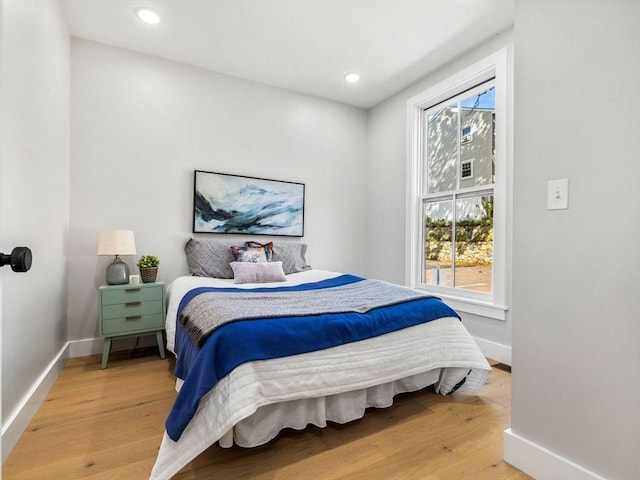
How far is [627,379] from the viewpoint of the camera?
128cm

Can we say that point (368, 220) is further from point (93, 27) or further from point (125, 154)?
point (93, 27)

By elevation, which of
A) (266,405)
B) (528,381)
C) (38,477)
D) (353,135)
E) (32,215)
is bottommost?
(38,477)

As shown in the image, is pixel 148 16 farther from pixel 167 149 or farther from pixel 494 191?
pixel 494 191

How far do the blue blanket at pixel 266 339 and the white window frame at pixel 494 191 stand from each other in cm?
104

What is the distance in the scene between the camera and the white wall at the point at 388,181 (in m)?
3.94

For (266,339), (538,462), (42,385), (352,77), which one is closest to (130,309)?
(42,385)

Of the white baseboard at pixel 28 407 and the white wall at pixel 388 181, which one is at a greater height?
the white wall at pixel 388 181

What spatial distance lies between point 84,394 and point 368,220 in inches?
133

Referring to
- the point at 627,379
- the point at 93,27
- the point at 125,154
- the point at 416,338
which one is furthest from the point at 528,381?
the point at 93,27

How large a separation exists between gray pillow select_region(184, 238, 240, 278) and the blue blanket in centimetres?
109

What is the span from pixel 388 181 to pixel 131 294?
2.97m

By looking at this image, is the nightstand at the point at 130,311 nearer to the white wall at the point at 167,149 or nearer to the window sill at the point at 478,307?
the white wall at the point at 167,149

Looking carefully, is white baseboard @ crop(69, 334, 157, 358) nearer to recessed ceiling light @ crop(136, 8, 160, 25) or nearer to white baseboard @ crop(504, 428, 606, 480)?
recessed ceiling light @ crop(136, 8, 160, 25)

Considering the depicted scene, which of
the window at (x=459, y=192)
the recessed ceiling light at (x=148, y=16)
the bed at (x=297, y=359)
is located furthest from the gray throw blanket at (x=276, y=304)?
the recessed ceiling light at (x=148, y=16)
